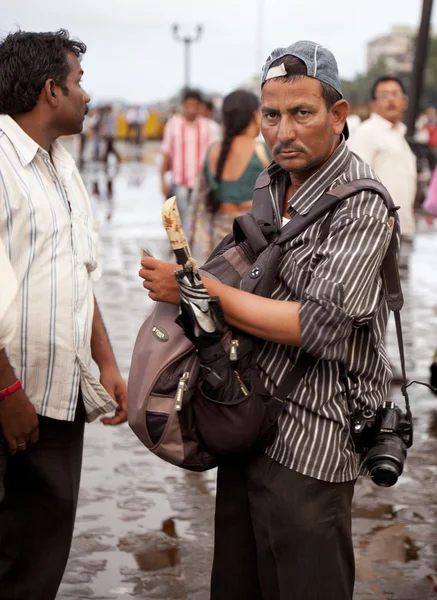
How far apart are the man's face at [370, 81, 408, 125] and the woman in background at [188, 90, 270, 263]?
1263 mm

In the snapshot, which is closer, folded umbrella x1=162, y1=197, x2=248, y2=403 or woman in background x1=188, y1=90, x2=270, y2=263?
folded umbrella x1=162, y1=197, x2=248, y2=403

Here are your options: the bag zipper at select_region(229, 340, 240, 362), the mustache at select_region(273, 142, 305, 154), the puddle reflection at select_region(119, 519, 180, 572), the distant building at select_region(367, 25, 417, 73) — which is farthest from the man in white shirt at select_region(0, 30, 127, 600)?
the distant building at select_region(367, 25, 417, 73)

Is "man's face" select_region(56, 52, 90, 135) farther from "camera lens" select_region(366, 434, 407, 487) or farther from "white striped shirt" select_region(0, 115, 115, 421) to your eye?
"camera lens" select_region(366, 434, 407, 487)

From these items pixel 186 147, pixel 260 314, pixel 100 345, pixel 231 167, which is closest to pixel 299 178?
pixel 260 314

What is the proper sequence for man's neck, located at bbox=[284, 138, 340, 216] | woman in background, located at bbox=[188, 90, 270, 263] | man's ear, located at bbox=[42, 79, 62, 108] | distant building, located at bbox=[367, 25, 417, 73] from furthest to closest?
1. distant building, located at bbox=[367, 25, 417, 73]
2. woman in background, located at bbox=[188, 90, 270, 263]
3. man's ear, located at bbox=[42, 79, 62, 108]
4. man's neck, located at bbox=[284, 138, 340, 216]

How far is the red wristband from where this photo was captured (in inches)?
119

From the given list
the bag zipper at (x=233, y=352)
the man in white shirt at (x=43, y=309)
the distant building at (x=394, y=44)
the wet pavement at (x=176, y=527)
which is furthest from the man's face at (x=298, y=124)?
the distant building at (x=394, y=44)

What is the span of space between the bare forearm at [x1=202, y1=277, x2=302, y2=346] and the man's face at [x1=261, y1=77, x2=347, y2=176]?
39 centimetres

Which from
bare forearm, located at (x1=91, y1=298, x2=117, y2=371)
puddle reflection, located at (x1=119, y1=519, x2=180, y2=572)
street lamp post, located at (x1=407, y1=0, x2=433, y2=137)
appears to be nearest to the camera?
bare forearm, located at (x1=91, y1=298, x2=117, y2=371)

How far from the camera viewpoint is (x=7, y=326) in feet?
8.68

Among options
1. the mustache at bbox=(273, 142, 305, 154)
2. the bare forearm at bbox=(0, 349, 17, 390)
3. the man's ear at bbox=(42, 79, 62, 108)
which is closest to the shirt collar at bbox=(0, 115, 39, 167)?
the man's ear at bbox=(42, 79, 62, 108)

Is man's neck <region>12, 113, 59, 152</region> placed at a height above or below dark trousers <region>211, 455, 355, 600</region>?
above

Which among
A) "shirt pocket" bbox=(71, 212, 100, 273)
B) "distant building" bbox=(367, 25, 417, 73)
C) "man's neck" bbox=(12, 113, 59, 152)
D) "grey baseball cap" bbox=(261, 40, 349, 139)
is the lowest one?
"distant building" bbox=(367, 25, 417, 73)

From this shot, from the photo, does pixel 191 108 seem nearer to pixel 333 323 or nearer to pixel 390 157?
pixel 390 157
